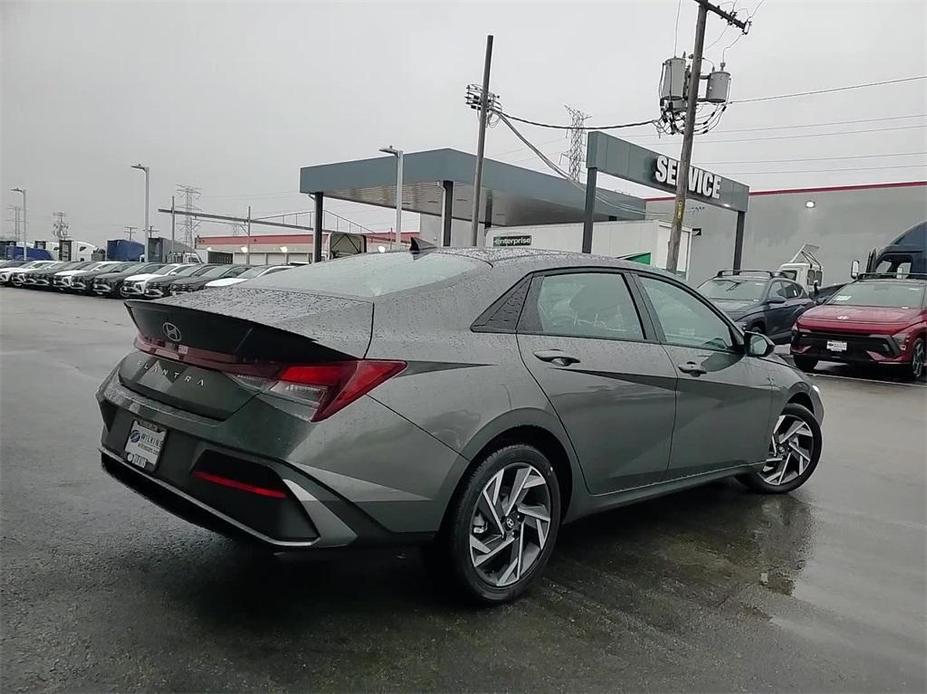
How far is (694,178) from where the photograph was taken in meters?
23.0

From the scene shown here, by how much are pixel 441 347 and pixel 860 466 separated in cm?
462

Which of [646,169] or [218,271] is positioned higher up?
[646,169]

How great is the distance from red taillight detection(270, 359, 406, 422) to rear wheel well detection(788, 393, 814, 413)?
3.51 metres

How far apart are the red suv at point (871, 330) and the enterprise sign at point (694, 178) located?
9633 mm

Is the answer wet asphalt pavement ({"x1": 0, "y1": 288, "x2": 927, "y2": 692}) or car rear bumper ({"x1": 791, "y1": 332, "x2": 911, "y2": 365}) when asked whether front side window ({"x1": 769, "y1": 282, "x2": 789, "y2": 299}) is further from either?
wet asphalt pavement ({"x1": 0, "y1": 288, "x2": 927, "y2": 692})

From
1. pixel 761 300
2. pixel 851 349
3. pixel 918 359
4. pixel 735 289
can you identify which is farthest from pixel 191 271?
pixel 918 359

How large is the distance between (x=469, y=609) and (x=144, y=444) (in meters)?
1.51

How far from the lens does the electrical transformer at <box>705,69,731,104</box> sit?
17.9 meters

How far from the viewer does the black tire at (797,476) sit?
4762 mm

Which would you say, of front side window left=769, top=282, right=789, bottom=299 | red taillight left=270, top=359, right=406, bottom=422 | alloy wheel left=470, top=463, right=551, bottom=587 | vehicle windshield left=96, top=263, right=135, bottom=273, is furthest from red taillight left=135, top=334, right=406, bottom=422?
vehicle windshield left=96, top=263, right=135, bottom=273

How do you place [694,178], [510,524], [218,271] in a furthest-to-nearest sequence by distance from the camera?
[218,271] < [694,178] < [510,524]

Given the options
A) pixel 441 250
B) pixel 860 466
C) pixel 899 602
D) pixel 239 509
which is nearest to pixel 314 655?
pixel 239 509

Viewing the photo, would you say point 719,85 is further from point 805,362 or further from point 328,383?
point 328,383

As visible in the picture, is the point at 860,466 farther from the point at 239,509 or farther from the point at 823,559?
the point at 239,509
